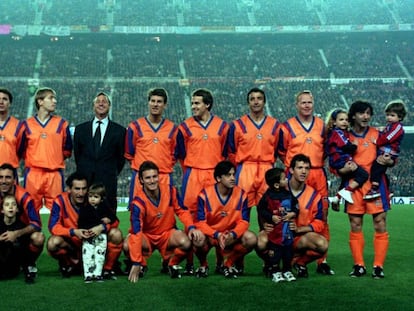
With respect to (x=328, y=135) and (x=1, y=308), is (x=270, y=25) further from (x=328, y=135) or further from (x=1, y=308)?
(x=1, y=308)

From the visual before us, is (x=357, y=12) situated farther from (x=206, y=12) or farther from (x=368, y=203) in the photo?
(x=368, y=203)

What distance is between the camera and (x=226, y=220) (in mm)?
5773

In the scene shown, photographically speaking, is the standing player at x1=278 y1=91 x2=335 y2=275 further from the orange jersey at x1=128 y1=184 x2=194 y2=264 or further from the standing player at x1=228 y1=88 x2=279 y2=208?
the orange jersey at x1=128 y1=184 x2=194 y2=264

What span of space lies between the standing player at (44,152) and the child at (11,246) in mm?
838

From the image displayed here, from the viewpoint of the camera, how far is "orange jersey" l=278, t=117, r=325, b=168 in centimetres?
617

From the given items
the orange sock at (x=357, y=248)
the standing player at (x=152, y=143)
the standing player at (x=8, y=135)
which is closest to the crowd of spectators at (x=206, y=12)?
the standing player at (x=8, y=135)

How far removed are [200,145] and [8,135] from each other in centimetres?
212

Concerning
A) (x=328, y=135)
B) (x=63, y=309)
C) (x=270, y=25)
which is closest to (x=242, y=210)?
(x=328, y=135)

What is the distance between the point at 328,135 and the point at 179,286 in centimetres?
232

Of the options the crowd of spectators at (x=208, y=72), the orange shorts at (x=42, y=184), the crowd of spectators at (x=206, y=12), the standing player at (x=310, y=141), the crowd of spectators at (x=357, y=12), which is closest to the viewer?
the standing player at (x=310, y=141)

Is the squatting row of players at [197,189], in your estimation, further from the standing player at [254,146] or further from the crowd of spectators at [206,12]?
the crowd of spectators at [206,12]

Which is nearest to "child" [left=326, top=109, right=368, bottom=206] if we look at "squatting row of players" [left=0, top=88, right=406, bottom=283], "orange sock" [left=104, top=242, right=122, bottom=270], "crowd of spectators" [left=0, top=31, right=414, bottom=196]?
"squatting row of players" [left=0, top=88, right=406, bottom=283]

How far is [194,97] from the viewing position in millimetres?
6391

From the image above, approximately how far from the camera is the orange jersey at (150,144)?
254 inches
